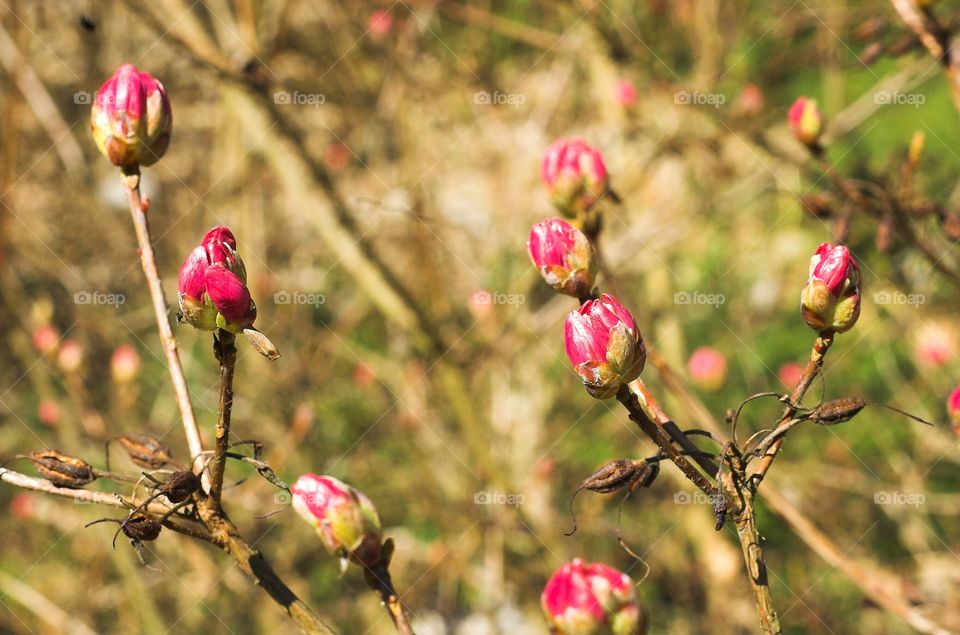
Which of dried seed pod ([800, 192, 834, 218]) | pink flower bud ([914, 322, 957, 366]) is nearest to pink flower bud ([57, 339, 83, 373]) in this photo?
dried seed pod ([800, 192, 834, 218])

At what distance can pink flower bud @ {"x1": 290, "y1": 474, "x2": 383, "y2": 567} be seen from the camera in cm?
89

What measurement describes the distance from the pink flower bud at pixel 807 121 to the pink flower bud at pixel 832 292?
0.63m

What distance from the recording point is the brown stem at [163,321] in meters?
0.82

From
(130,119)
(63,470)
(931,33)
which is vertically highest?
(931,33)

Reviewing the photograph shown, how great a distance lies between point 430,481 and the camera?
274 centimetres

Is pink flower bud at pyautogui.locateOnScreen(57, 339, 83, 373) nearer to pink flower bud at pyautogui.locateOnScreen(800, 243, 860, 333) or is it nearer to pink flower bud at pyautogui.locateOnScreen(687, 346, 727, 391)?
pink flower bud at pyautogui.locateOnScreen(687, 346, 727, 391)

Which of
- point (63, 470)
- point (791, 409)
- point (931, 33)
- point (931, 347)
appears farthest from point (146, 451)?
point (931, 347)

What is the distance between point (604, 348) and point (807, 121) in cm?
83

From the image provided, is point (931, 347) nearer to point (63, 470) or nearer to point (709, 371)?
point (709, 371)

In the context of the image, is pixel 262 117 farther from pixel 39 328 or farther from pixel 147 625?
pixel 147 625

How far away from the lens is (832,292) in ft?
2.63

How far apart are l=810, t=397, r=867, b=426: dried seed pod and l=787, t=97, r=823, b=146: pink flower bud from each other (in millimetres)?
734

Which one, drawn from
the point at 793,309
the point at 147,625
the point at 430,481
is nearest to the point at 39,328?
the point at 147,625

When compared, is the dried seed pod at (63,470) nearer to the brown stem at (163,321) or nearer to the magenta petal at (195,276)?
the brown stem at (163,321)
